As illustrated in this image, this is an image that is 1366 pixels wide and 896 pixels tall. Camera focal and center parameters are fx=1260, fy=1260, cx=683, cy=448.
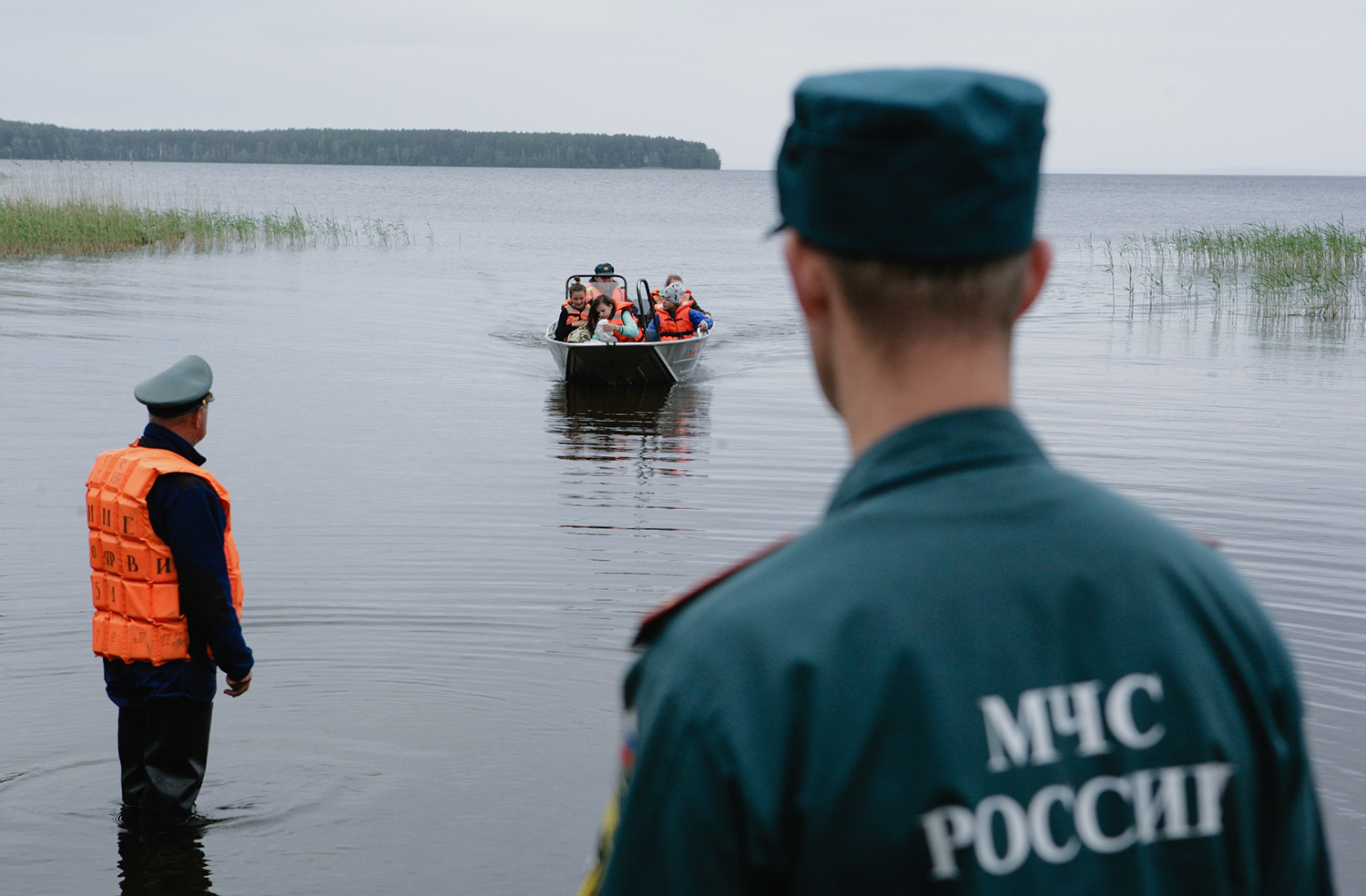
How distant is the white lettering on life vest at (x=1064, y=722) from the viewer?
1103mm

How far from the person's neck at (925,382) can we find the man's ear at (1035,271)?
0.25 feet

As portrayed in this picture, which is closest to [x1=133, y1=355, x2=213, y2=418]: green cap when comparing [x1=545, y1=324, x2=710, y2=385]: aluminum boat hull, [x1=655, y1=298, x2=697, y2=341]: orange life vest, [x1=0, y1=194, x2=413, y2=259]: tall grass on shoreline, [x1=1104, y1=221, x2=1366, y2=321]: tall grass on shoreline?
[x1=545, y1=324, x2=710, y2=385]: aluminum boat hull

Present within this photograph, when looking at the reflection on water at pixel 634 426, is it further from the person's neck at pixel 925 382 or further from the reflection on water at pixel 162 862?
the person's neck at pixel 925 382

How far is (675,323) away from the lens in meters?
19.0

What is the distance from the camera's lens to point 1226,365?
19688 mm

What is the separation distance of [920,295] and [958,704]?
0.37m

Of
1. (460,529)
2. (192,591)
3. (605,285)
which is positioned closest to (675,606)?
(192,591)

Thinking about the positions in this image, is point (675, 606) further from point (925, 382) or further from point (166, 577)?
point (166, 577)

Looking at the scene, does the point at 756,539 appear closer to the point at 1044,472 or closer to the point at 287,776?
the point at 287,776

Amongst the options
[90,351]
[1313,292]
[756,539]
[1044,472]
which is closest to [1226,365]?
[1313,292]

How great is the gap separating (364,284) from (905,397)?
33792 mm

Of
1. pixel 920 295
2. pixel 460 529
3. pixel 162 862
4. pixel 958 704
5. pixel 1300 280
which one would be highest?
pixel 920 295

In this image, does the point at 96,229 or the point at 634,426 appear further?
the point at 96,229

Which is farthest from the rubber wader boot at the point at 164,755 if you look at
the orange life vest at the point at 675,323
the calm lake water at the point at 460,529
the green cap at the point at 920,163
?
the orange life vest at the point at 675,323
